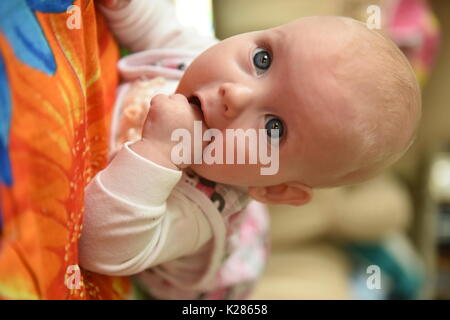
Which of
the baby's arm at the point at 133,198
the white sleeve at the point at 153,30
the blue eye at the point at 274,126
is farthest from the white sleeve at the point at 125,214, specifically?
the white sleeve at the point at 153,30

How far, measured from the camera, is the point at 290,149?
1.94 ft

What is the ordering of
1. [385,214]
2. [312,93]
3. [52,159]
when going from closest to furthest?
[52,159] < [312,93] < [385,214]

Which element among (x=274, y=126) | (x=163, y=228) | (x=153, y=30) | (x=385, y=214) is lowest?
(x=385, y=214)

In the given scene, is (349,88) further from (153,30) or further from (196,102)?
(153,30)

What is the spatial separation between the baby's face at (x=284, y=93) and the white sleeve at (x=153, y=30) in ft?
0.51

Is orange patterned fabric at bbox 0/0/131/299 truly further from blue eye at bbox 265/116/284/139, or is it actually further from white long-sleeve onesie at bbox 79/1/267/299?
blue eye at bbox 265/116/284/139

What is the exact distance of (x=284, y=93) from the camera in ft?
1.87

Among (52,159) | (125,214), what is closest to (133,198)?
(125,214)

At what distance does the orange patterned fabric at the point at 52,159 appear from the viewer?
0.41 meters

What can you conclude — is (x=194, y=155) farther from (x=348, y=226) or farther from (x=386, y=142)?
(x=348, y=226)

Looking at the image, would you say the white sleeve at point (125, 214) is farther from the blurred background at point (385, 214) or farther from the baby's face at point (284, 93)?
the blurred background at point (385, 214)

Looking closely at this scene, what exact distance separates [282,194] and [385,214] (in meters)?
0.75

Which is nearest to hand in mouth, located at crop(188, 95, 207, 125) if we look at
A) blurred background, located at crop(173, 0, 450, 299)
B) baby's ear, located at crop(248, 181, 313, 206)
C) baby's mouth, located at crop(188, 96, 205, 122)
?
baby's mouth, located at crop(188, 96, 205, 122)
